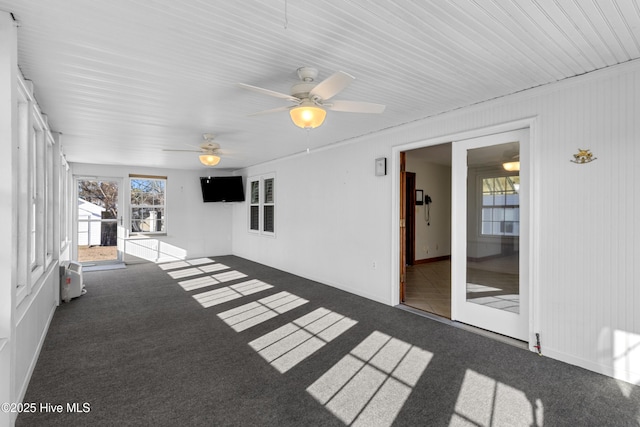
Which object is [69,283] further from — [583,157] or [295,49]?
[583,157]

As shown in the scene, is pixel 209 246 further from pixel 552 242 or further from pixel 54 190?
pixel 552 242

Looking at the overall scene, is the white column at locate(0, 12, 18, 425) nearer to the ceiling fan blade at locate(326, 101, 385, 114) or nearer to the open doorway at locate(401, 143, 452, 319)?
the ceiling fan blade at locate(326, 101, 385, 114)

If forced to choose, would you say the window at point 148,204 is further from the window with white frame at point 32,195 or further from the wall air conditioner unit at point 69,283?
the window with white frame at point 32,195

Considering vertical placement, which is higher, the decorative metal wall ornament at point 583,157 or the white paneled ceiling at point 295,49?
the white paneled ceiling at point 295,49

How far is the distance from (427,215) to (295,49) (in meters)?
6.47

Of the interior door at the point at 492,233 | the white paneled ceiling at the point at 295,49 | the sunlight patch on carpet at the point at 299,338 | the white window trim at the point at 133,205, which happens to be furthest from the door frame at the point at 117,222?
the interior door at the point at 492,233

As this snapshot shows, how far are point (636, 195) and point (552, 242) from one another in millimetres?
679

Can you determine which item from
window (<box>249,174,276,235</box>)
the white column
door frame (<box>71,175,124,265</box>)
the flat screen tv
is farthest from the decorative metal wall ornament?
door frame (<box>71,175,124,265</box>)

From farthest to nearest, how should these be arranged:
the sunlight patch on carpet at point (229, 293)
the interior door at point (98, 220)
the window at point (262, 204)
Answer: the interior door at point (98, 220)
the window at point (262, 204)
the sunlight patch on carpet at point (229, 293)

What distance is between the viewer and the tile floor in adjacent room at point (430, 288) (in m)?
4.32

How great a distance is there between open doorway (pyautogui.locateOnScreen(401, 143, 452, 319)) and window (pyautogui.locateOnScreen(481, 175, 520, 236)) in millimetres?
2579

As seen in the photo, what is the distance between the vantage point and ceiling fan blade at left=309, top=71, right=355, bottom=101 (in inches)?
82.8

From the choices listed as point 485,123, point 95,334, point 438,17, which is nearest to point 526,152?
point 485,123

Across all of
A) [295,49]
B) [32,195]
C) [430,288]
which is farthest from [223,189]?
[295,49]
